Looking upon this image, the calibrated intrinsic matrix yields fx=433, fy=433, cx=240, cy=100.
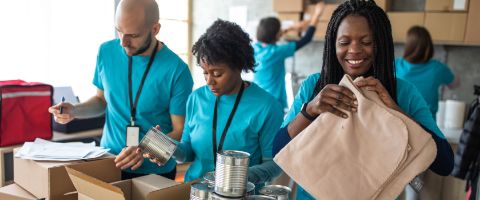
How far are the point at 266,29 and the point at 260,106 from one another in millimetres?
2289

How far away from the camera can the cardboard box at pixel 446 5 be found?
3369 millimetres

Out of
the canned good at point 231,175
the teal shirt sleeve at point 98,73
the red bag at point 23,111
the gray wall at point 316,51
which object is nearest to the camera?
the canned good at point 231,175

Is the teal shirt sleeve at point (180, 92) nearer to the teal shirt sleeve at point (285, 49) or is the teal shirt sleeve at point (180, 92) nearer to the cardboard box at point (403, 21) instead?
the teal shirt sleeve at point (285, 49)

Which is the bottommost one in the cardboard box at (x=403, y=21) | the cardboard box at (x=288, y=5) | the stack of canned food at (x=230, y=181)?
the stack of canned food at (x=230, y=181)

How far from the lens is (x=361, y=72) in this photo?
1094 millimetres

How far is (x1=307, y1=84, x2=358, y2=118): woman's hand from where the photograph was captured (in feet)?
3.21

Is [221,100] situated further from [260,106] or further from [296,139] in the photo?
[296,139]

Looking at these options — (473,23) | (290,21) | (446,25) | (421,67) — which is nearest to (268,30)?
(290,21)

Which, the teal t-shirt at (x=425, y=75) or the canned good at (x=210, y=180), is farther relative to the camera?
the teal t-shirt at (x=425, y=75)

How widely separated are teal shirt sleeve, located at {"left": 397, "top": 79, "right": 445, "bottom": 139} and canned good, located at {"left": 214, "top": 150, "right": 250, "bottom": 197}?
1.43 ft

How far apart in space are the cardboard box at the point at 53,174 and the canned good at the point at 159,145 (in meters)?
0.33

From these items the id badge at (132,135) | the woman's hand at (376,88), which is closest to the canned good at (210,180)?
the woman's hand at (376,88)

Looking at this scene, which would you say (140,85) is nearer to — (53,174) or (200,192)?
(53,174)

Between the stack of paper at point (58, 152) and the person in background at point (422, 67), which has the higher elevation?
the person in background at point (422, 67)
